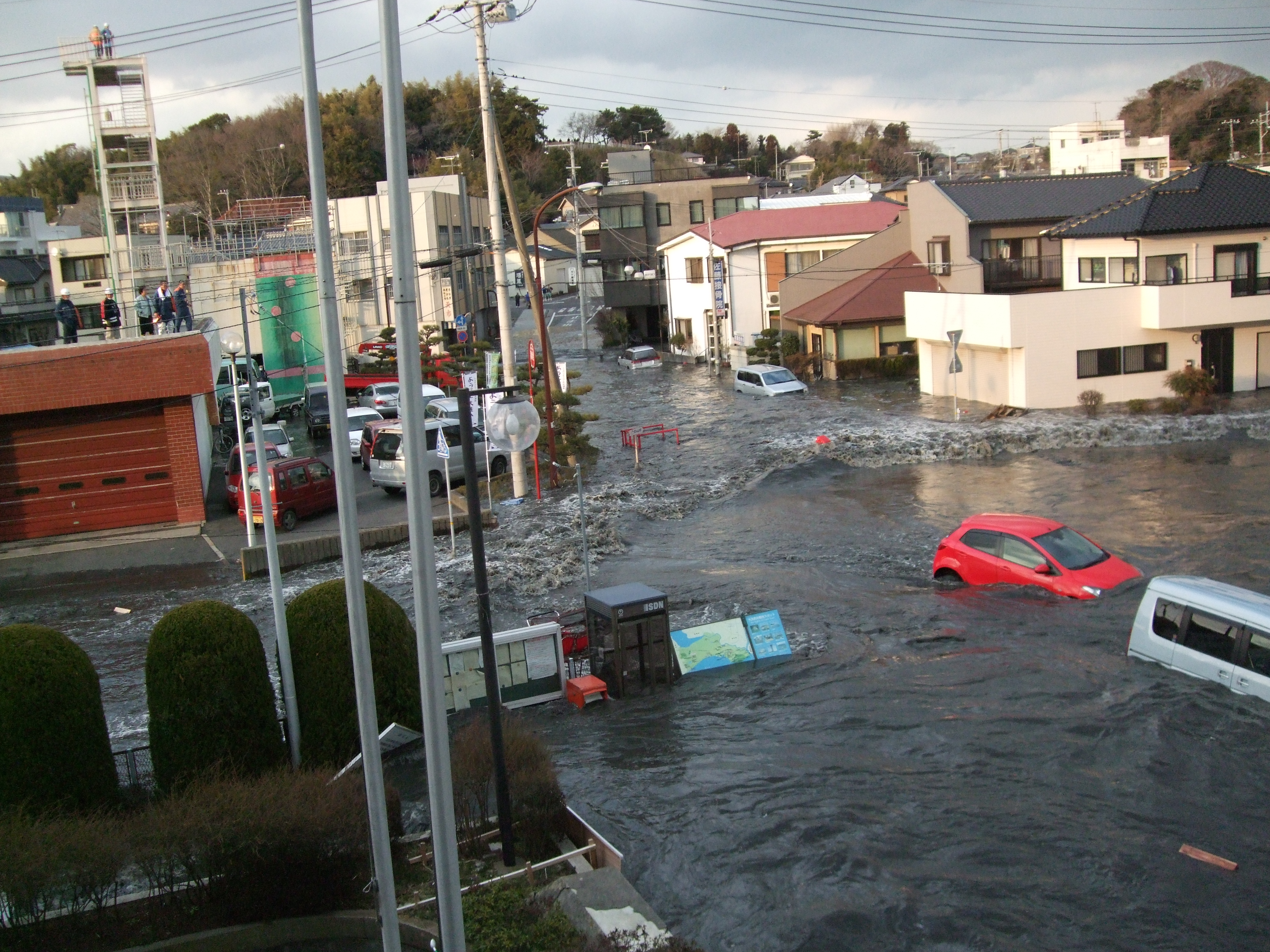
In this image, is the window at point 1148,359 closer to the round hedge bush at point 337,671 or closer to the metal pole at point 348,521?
the round hedge bush at point 337,671

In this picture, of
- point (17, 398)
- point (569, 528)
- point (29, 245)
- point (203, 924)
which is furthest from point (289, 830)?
point (29, 245)

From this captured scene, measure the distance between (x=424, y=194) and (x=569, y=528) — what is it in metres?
41.3

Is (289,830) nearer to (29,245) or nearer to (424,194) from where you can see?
(424,194)

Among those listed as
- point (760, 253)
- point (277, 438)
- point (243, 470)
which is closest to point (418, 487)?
point (243, 470)

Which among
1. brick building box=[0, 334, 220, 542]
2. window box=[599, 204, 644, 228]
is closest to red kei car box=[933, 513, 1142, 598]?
brick building box=[0, 334, 220, 542]

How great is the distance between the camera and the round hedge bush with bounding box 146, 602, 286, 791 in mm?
9578

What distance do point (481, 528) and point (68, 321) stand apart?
21.1 m

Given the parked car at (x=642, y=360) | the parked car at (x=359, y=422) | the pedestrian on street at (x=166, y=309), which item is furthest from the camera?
the parked car at (x=642, y=360)

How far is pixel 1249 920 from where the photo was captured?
7520 mm

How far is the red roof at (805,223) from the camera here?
52.9 m

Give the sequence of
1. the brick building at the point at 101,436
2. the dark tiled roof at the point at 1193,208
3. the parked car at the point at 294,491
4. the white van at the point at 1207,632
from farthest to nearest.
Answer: the dark tiled roof at the point at 1193,208, the parked car at the point at 294,491, the brick building at the point at 101,436, the white van at the point at 1207,632

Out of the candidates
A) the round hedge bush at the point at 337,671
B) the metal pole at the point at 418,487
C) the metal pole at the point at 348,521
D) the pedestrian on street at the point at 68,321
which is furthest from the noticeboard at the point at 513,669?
the pedestrian on street at the point at 68,321

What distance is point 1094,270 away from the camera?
37.0m

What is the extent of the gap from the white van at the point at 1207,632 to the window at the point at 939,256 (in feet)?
114
